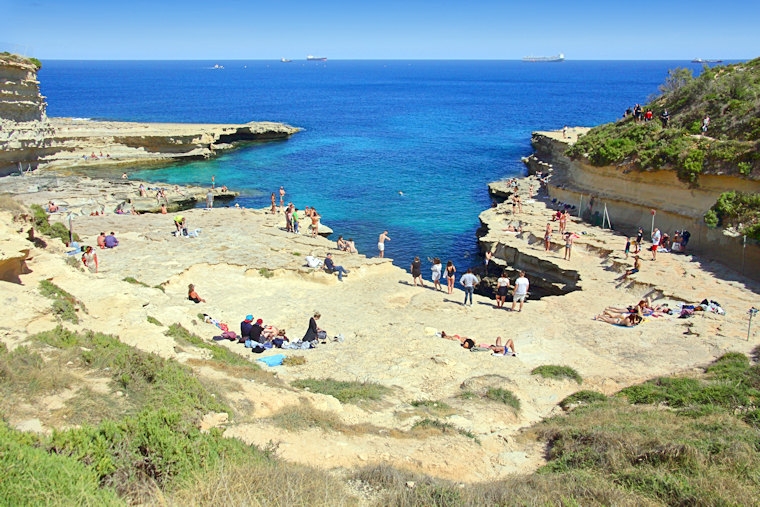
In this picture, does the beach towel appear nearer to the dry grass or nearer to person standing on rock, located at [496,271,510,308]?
the dry grass

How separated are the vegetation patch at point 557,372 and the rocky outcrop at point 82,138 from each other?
132 feet

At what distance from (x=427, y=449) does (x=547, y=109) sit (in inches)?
3940

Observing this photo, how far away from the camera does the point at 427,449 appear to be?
984 centimetres

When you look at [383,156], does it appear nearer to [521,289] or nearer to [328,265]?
[328,265]

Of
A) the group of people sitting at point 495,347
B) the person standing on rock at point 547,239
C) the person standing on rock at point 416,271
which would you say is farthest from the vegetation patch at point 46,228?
the person standing on rock at point 547,239

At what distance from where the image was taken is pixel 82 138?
5241cm

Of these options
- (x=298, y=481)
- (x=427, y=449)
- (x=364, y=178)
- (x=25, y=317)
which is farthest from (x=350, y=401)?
(x=364, y=178)

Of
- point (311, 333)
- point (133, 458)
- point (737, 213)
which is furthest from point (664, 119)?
point (133, 458)

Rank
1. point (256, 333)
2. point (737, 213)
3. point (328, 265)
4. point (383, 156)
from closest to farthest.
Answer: point (256, 333)
point (328, 265)
point (737, 213)
point (383, 156)

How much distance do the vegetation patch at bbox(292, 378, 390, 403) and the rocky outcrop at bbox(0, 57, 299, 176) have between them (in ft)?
123

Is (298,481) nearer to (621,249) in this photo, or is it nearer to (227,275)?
(227,275)

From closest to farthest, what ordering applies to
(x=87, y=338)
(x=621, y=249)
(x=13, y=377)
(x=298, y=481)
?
(x=298, y=481)
(x=13, y=377)
(x=87, y=338)
(x=621, y=249)

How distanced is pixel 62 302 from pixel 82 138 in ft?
150

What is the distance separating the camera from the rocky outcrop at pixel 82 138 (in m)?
39.7
